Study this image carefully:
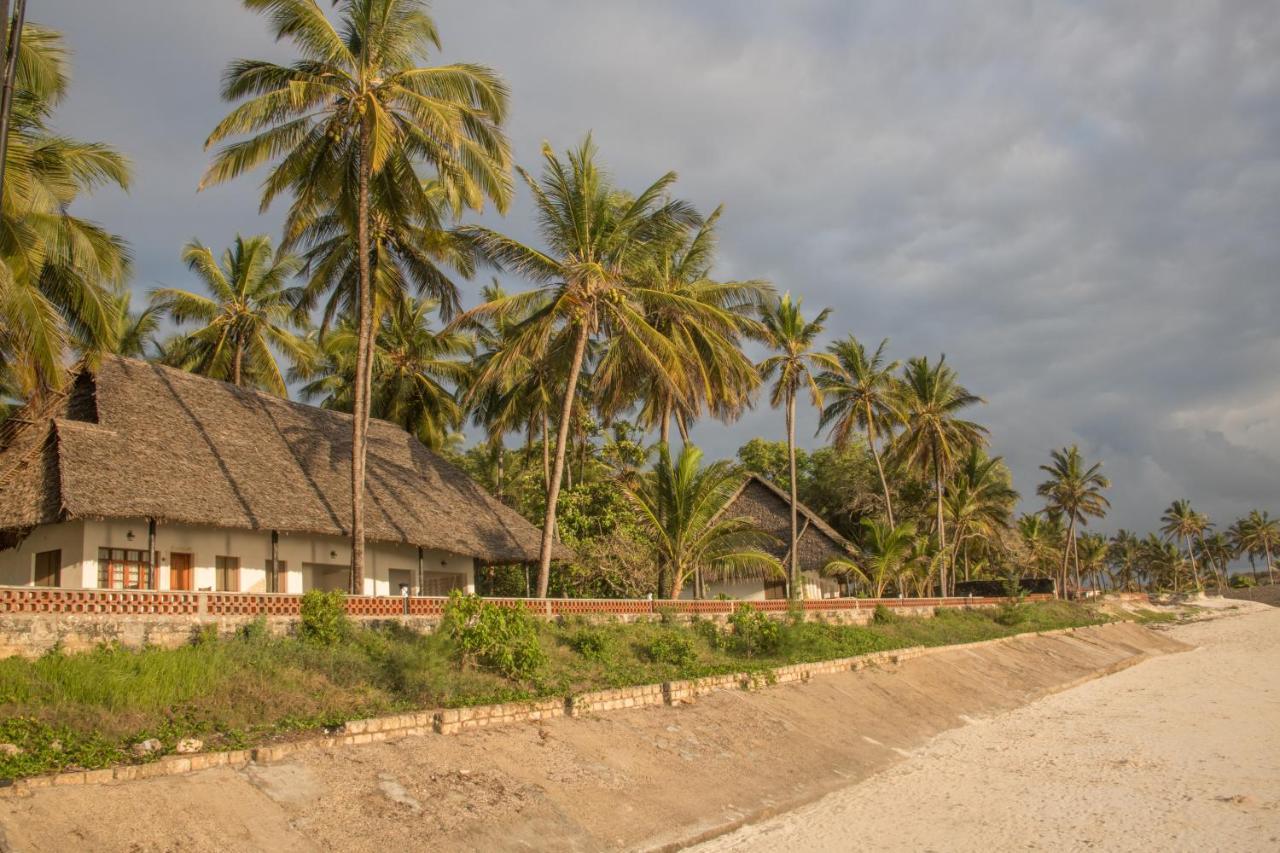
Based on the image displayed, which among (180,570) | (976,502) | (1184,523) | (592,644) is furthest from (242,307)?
(1184,523)

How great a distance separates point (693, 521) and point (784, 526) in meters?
16.1

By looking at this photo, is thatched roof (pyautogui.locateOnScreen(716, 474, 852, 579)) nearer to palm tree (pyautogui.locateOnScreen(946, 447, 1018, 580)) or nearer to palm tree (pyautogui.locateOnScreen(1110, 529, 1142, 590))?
palm tree (pyautogui.locateOnScreen(946, 447, 1018, 580))

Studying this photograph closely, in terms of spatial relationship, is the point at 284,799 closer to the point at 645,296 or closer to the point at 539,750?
the point at 539,750

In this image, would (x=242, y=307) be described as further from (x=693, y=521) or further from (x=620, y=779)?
(x=620, y=779)

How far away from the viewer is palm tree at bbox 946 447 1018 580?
4481 centimetres

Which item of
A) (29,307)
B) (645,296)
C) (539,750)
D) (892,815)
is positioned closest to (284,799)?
(539,750)

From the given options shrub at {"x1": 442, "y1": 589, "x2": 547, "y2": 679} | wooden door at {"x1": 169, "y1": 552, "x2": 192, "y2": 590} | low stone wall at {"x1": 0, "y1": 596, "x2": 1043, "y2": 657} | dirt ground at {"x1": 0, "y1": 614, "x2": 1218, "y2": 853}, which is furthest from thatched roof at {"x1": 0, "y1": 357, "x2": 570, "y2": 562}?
dirt ground at {"x1": 0, "y1": 614, "x2": 1218, "y2": 853}

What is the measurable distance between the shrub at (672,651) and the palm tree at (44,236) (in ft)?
32.7

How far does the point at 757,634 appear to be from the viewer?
18.9m

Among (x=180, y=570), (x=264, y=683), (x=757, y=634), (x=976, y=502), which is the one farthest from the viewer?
(x=976, y=502)

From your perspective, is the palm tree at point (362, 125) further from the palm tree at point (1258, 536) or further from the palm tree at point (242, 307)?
the palm tree at point (1258, 536)

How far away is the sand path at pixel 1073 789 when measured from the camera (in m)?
10.2

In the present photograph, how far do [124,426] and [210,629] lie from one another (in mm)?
8461

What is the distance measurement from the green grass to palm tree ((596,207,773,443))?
631 cm
